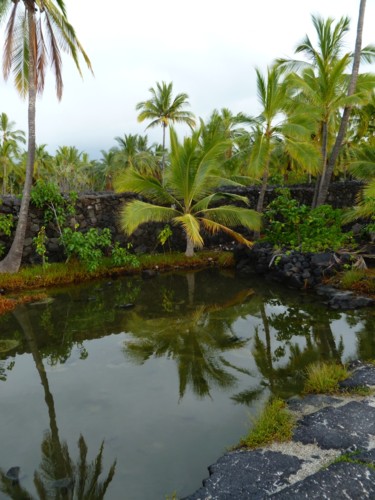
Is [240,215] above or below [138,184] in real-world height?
below

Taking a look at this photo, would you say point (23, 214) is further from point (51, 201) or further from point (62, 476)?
point (62, 476)

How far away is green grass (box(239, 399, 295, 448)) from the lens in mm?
3846

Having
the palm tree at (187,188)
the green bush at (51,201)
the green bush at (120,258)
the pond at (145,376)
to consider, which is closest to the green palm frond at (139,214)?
the palm tree at (187,188)

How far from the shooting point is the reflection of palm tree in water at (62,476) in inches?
133

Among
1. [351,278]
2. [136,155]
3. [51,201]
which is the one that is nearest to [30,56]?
[51,201]

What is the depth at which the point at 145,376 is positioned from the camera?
18.7 ft

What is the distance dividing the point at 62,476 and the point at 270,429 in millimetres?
2084

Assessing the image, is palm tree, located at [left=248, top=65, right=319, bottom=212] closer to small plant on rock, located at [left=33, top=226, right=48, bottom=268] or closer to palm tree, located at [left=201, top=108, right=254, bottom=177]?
palm tree, located at [left=201, top=108, right=254, bottom=177]

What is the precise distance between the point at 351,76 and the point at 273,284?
809cm

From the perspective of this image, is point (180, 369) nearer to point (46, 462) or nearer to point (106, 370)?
point (106, 370)

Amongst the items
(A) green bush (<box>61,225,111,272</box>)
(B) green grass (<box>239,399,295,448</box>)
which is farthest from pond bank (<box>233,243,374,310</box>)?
(B) green grass (<box>239,399,295,448</box>)

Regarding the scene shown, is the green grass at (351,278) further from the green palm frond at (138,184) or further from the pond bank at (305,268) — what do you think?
the green palm frond at (138,184)

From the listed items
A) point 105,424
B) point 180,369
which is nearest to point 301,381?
point 180,369

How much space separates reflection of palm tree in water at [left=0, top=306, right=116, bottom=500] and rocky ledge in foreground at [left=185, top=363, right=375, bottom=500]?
936 millimetres
